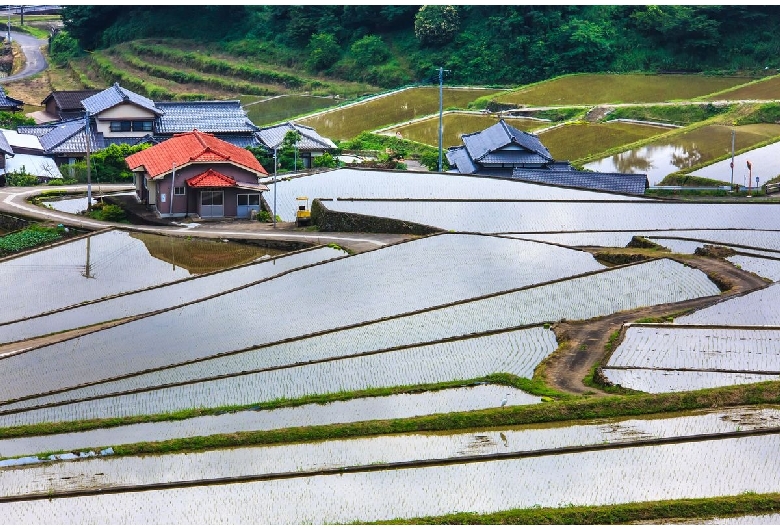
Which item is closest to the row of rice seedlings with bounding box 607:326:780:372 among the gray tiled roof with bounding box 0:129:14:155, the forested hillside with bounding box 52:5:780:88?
the gray tiled roof with bounding box 0:129:14:155

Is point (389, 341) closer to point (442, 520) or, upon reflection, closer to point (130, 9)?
point (442, 520)

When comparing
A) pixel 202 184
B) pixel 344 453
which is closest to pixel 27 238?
pixel 202 184

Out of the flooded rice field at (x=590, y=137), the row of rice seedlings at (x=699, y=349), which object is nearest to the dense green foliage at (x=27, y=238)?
the row of rice seedlings at (x=699, y=349)

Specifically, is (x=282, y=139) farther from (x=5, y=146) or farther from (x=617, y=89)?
(x=617, y=89)

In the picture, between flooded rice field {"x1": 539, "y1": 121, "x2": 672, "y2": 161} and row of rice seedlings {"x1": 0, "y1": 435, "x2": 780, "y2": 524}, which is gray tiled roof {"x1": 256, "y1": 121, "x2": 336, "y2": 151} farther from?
row of rice seedlings {"x1": 0, "y1": 435, "x2": 780, "y2": 524}

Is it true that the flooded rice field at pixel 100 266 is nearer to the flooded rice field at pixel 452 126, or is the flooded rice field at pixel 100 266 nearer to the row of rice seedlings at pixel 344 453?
the row of rice seedlings at pixel 344 453
